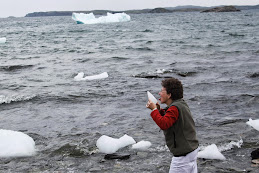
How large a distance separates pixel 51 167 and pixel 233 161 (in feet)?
8.29

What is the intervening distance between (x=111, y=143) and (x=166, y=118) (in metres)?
2.39

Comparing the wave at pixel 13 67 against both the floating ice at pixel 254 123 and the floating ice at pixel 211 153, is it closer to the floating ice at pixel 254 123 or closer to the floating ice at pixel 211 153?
the floating ice at pixel 254 123

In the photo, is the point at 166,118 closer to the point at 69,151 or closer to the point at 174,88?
the point at 174,88

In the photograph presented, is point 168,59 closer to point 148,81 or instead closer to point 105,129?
point 148,81

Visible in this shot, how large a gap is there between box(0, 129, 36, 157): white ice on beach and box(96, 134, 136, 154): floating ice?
41.7 inches

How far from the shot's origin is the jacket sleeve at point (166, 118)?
115 inches

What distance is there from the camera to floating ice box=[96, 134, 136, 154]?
5.08 meters

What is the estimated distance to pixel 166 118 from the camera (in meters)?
2.92

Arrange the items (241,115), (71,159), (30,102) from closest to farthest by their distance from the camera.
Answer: (71,159) → (241,115) → (30,102)

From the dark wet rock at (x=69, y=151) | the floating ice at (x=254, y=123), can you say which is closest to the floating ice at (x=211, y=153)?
the floating ice at (x=254, y=123)

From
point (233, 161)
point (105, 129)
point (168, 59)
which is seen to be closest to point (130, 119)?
point (105, 129)

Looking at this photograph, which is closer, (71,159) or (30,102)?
(71,159)

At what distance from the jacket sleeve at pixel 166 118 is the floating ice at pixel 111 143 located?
2278 millimetres

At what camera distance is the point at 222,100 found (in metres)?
7.93
